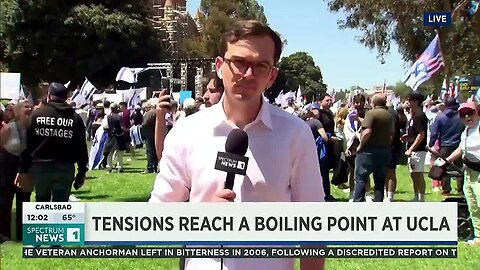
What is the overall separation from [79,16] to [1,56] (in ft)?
Result: 3.03

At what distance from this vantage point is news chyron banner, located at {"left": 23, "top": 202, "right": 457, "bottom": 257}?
2496 mm

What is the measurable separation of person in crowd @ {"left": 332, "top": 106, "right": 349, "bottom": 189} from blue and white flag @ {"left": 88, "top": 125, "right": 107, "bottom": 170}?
4.12 meters

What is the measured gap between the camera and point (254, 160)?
2.00 metres

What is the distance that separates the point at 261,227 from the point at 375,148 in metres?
4.73

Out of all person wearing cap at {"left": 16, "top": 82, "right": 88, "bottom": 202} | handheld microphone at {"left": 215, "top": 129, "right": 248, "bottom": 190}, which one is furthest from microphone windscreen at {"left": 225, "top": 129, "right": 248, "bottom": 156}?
person wearing cap at {"left": 16, "top": 82, "right": 88, "bottom": 202}

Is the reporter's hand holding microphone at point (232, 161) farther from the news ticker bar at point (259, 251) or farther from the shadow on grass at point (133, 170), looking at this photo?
the shadow on grass at point (133, 170)

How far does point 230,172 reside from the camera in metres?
1.90

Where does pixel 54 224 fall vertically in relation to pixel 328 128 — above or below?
above

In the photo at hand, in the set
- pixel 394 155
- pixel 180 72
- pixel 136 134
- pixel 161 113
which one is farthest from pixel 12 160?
pixel 136 134

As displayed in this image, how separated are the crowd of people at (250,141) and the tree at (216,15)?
0.79 ft

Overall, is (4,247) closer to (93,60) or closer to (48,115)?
(48,115)

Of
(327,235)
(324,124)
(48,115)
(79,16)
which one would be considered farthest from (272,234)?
(324,124)

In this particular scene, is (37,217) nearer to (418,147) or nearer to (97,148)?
(418,147)

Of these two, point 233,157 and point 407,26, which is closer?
point 233,157
